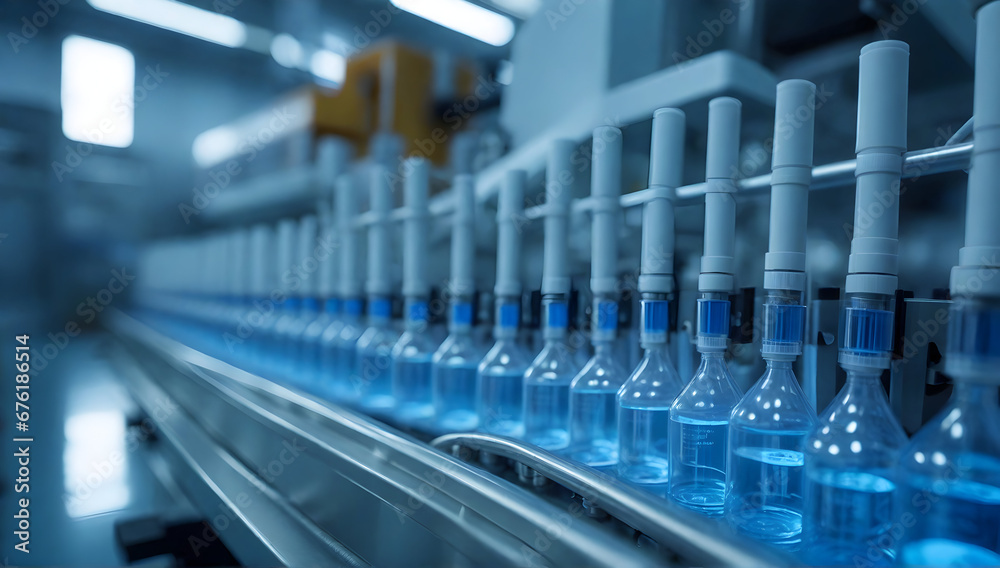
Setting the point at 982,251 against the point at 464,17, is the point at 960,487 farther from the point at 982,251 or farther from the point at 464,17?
the point at 464,17

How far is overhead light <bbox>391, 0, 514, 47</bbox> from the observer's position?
3.63 meters

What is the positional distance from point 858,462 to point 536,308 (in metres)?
0.58

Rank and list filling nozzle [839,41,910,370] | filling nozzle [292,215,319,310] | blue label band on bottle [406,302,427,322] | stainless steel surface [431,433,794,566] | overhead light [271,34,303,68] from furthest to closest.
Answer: overhead light [271,34,303,68] < filling nozzle [292,215,319,310] < blue label band on bottle [406,302,427,322] < filling nozzle [839,41,910,370] < stainless steel surface [431,433,794,566]

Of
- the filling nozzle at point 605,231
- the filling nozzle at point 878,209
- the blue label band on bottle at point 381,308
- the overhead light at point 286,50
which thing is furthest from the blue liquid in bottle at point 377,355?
the overhead light at point 286,50

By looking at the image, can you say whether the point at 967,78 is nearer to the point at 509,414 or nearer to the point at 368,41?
the point at 509,414

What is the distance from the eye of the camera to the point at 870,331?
0.52 metres

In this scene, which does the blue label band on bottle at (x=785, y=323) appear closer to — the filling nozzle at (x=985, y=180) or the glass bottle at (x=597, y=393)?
the filling nozzle at (x=985, y=180)

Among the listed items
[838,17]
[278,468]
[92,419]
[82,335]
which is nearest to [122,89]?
[82,335]

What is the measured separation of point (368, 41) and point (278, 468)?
418cm

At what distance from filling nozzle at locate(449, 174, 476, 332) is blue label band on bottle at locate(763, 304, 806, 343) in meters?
0.60

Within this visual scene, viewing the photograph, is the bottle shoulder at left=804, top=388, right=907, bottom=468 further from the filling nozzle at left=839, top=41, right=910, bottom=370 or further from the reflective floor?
the reflective floor

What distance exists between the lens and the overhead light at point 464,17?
143 inches

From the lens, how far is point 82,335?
4672mm

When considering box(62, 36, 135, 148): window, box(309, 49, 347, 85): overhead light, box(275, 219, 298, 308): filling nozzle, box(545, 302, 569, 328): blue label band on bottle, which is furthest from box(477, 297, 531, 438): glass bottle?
box(62, 36, 135, 148): window
